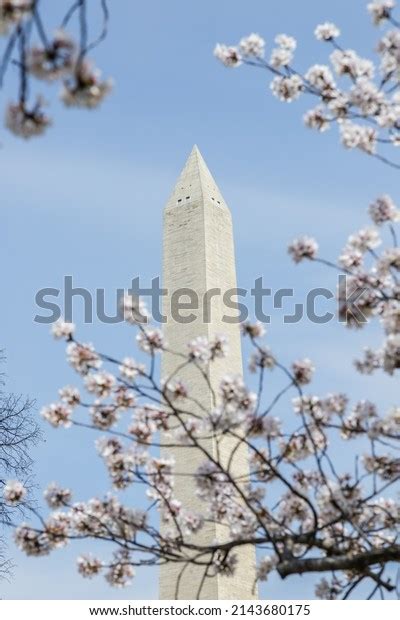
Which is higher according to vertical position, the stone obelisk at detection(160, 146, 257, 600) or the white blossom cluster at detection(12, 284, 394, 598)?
the stone obelisk at detection(160, 146, 257, 600)

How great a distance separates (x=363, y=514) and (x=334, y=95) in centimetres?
321

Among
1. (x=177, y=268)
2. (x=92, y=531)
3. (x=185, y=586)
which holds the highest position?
(x=177, y=268)

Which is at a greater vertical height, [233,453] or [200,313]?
[200,313]

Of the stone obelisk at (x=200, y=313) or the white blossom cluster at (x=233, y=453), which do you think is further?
the stone obelisk at (x=200, y=313)

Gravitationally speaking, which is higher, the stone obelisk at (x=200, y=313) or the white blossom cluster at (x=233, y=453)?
the stone obelisk at (x=200, y=313)

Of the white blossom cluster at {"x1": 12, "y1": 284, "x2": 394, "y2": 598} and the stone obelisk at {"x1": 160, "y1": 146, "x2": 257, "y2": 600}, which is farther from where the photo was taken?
the stone obelisk at {"x1": 160, "y1": 146, "x2": 257, "y2": 600}

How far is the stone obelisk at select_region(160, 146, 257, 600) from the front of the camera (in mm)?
15195

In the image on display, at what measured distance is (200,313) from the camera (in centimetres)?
1706

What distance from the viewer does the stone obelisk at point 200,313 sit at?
15.2m

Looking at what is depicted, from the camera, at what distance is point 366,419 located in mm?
5824
